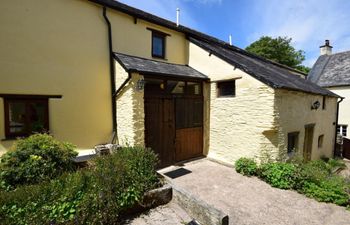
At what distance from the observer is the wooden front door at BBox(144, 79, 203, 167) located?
7309 millimetres

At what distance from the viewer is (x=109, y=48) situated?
7434 mm

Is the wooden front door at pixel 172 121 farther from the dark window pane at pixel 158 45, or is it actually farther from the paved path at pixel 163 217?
the paved path at pixel 163 217

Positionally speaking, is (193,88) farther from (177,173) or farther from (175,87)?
(177,173)

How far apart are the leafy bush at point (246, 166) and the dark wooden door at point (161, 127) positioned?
2.70 meters

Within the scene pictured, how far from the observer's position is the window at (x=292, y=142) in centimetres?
819

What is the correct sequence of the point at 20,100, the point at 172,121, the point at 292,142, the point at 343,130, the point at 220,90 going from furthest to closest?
the point at 343,130
the point at 220,90
the point at 292,142
the point at 172,121
the point at 20,100

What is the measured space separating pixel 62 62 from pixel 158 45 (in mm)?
4470

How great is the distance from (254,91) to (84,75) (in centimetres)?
650

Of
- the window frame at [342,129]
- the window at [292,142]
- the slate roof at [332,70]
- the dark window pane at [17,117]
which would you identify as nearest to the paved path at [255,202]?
the window at [292,142]

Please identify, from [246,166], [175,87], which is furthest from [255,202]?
[175,87]

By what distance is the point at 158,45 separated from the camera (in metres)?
→ 9.25

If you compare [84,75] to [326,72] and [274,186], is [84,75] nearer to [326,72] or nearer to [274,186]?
[274,186]

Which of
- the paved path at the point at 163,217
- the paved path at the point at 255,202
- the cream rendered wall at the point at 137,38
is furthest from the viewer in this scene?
the cream rendered wall at the point at 137,38

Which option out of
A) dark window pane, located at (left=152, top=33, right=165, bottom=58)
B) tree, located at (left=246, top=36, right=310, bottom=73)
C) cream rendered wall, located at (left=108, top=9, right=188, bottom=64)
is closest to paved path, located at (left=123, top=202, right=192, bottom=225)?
cream rendered wall, located at (left=108, top=9, right=188, bottom=64)
